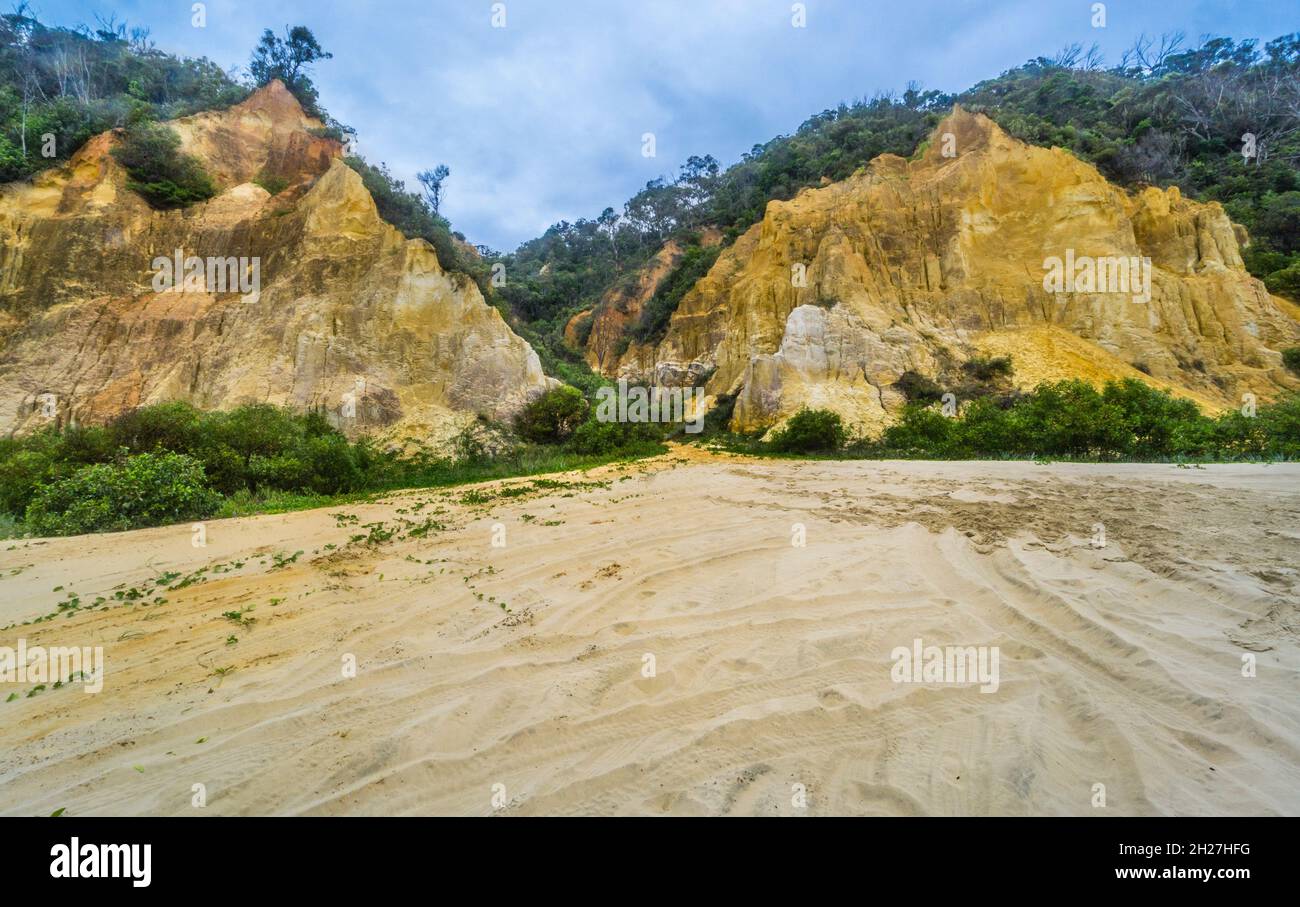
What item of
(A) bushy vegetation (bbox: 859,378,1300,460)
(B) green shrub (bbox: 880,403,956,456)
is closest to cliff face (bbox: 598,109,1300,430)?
(B) green shrub (bbox: 880,403,956,456)

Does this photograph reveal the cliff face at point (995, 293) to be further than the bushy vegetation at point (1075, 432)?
Yes

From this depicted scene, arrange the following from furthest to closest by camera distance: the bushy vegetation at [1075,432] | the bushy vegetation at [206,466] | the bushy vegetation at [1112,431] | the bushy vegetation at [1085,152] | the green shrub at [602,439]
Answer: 1. the bushy vegetation at [1085,152]
2. the green shrub at [602,439]
3. the bushy vegetation at [1075,432]
4. the bushy vegetation at [1112,431]
5. the bushy vegetation at [206,466]

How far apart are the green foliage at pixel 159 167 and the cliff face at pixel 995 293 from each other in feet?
73.5

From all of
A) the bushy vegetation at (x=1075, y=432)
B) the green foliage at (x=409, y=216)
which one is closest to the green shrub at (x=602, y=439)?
the bushy vegetation at (x=1075, y=432)

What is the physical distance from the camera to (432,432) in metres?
16.7

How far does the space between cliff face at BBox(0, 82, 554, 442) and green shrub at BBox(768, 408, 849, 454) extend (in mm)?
9449

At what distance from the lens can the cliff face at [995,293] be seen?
64.3 feet

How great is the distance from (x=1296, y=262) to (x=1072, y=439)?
2193 centimetres

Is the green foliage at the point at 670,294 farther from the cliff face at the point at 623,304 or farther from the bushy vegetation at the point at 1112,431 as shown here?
the bushy vegetation at the point at 1112,431

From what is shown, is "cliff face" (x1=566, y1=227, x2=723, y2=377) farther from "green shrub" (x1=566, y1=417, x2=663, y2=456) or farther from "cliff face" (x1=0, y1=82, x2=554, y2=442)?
"cliff face" (x1=0, y1=82, x2=554, y2=442)

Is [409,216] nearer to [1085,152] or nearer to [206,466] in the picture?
[206,466]

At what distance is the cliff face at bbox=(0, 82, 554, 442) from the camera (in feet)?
53.2

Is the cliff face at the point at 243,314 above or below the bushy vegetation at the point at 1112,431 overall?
above

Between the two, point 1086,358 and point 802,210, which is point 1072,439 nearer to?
point 1086,358
